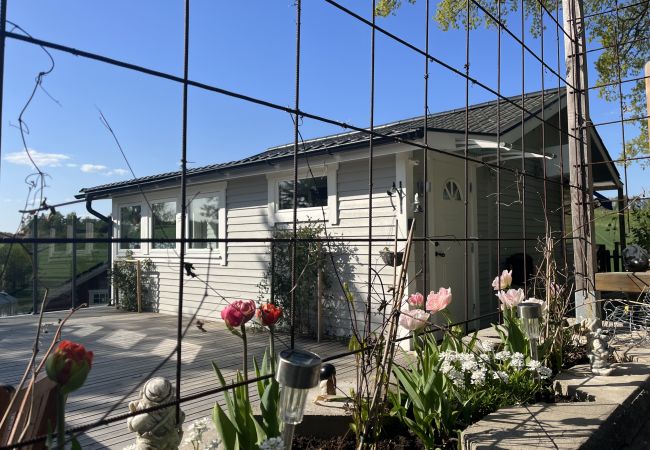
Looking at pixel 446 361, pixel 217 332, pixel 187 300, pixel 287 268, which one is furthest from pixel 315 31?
pixel 187 300

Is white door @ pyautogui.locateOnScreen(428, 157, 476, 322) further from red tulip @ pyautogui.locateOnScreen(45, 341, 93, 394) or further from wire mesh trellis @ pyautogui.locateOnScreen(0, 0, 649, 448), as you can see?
red tulip @ pyautogui.locateOnScreen(45, 341, 93, 394)

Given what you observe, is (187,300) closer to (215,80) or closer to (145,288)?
(145,288)

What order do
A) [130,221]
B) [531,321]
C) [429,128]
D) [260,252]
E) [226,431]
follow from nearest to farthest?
[226,431] → [531,321] → [429,128] → [260,252] → [130,221]

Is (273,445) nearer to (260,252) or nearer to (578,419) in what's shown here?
(578,419)

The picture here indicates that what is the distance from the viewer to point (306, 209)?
6855 mm

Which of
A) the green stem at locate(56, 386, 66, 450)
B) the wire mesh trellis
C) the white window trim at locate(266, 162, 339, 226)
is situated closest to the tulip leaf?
the wire mesh trellis

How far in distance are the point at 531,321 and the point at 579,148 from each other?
2.02 metres

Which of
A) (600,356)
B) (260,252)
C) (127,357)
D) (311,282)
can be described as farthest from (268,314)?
(260,252)

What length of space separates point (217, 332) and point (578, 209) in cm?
521

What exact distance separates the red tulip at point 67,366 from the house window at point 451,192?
18.8 ft

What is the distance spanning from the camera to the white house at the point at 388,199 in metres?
5.64

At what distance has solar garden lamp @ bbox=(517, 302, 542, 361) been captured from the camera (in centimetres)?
221

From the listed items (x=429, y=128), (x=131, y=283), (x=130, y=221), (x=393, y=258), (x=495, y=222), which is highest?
(x=429, y=128)

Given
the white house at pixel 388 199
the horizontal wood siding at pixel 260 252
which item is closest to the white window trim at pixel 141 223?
the horizontal wood siding at pixel 260 252
